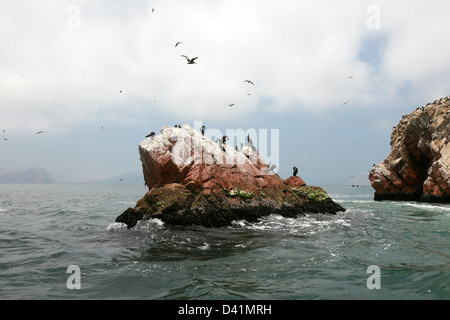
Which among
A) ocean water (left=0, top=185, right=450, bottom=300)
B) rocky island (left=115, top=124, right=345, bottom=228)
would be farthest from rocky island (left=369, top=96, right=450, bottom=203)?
ocean water (left=0, top=185, right=450, bottom=300)

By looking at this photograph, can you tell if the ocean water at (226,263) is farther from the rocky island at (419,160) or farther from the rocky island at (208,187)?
the rocky island at (419,160)

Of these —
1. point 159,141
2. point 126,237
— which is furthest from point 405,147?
point 126,237

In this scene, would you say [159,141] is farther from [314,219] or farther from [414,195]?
[414,195]

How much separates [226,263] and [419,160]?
142ft

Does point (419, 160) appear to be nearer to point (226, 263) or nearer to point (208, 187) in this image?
point (208, 187)

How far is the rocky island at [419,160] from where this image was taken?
1227 inches

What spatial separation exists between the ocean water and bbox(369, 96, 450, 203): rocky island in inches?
869

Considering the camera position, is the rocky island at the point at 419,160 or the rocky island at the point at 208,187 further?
the rocky island at the point at 419,160

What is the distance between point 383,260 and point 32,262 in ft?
34.2

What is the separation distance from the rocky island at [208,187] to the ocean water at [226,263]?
0.94 meters

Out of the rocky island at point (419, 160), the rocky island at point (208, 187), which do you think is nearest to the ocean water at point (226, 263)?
the rocky island at point (208, 187)

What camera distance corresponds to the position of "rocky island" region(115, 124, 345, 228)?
45.9 ft

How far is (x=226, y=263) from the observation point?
316 inches

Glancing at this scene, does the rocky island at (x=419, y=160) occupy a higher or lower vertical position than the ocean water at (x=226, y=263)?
higher
